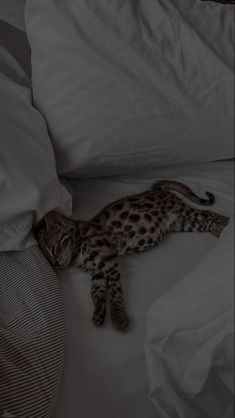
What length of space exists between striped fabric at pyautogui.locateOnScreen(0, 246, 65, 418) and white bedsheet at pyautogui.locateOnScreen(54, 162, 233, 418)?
36 millimetres

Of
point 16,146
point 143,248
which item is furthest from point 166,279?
point 16,146

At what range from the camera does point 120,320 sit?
0.70 meters

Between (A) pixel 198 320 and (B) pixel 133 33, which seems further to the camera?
(B) pixel 133 33

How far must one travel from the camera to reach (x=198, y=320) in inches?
20.9

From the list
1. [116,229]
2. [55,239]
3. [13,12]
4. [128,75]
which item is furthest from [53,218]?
[13,12]

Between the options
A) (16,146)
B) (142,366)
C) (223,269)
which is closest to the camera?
(223,269)

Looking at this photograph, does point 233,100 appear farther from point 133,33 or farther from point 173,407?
point 173,407

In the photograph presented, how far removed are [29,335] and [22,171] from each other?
0.90ft

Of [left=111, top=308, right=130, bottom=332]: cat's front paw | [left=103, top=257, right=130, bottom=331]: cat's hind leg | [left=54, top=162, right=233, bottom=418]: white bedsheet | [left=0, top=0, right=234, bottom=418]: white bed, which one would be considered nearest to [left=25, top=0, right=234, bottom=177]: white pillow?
[left=0, top=0, right=234, bottom=418]: white bed

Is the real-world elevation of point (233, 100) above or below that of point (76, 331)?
above

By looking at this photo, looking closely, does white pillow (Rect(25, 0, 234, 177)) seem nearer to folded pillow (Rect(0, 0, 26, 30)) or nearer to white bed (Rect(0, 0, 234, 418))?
white bed (Rect(0, 0, 234, 418))

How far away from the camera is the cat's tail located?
3.09ft

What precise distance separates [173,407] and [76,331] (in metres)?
0.20

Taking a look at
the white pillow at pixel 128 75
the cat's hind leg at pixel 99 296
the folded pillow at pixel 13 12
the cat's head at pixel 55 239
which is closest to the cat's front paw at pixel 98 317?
the cat's hind leg at pixel 99 296
